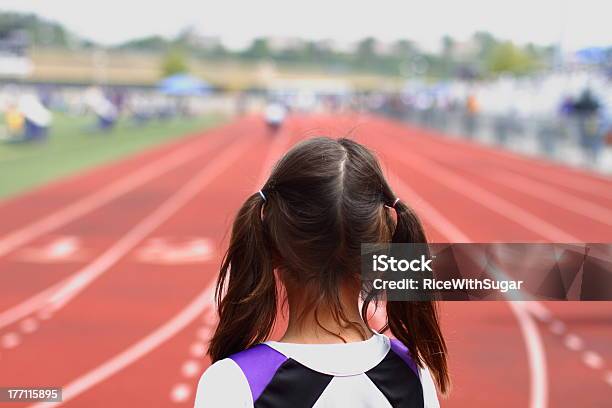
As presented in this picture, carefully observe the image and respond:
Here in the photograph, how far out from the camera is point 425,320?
5.58 feet

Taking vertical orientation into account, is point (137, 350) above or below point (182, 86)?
above

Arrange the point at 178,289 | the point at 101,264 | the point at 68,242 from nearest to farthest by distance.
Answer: the point at 178,289 → the point at 101,264 → the point at 68,242

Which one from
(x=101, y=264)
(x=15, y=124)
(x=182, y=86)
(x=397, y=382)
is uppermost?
(x=397, y=382)

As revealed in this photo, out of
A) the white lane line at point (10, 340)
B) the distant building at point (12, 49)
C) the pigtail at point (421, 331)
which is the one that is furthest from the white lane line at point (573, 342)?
the distant building at point (12, 49)

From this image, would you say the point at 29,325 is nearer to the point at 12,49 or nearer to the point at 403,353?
the point at 403,353

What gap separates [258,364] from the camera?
58.2 inches

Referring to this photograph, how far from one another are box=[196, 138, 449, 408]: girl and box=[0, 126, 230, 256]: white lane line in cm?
921

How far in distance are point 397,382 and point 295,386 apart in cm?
18

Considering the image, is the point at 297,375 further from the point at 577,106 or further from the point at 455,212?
the point at 577,106

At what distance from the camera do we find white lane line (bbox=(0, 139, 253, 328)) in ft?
25.3

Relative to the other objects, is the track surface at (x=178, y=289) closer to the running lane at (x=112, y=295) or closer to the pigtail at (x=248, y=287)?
the running lane at (x=112, y=295)

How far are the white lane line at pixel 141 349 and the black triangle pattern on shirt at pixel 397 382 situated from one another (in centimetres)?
384

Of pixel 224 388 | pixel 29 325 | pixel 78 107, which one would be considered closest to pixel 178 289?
pixel 29 325

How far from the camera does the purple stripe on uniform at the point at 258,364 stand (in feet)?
4.81
